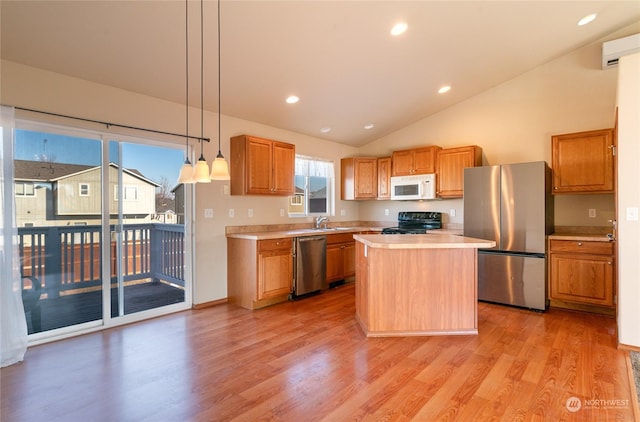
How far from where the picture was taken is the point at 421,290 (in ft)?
10.2

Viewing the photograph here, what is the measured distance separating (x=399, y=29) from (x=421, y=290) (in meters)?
2.51

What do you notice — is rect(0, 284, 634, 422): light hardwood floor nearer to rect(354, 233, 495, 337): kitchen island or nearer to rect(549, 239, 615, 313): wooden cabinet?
rect(354, 233, 495, 337): kitchen island

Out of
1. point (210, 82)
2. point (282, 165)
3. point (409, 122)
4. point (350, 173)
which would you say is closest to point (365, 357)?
point (282, 165)

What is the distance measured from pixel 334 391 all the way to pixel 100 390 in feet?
5.10

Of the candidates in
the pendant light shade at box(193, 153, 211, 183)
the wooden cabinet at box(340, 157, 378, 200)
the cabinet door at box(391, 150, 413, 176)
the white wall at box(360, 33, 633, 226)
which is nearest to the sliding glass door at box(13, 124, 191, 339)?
the pendant light shade at box(193, 153, 211, 183)

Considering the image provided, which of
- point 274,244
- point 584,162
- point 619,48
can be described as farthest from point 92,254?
point 619,48

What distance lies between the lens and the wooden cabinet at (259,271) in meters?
3.97

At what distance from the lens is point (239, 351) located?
9.15 ft

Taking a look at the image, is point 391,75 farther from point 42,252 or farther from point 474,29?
point 42,252

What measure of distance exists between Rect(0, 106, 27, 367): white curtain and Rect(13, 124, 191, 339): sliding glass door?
241 mm

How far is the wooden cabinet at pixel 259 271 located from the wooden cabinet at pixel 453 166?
2.51m

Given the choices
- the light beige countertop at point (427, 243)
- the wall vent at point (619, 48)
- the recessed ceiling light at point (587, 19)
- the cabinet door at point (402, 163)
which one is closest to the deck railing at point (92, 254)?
the light beige countertop at point (427, 243)

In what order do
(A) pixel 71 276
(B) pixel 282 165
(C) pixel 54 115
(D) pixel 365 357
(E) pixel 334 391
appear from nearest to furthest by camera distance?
(E) pixel 334 391
(D) pixel 365 357
(C) pixel 54 115
(A) pixel 71 276
(B) pixel 282 165

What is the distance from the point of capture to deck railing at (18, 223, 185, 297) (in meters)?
2.99
